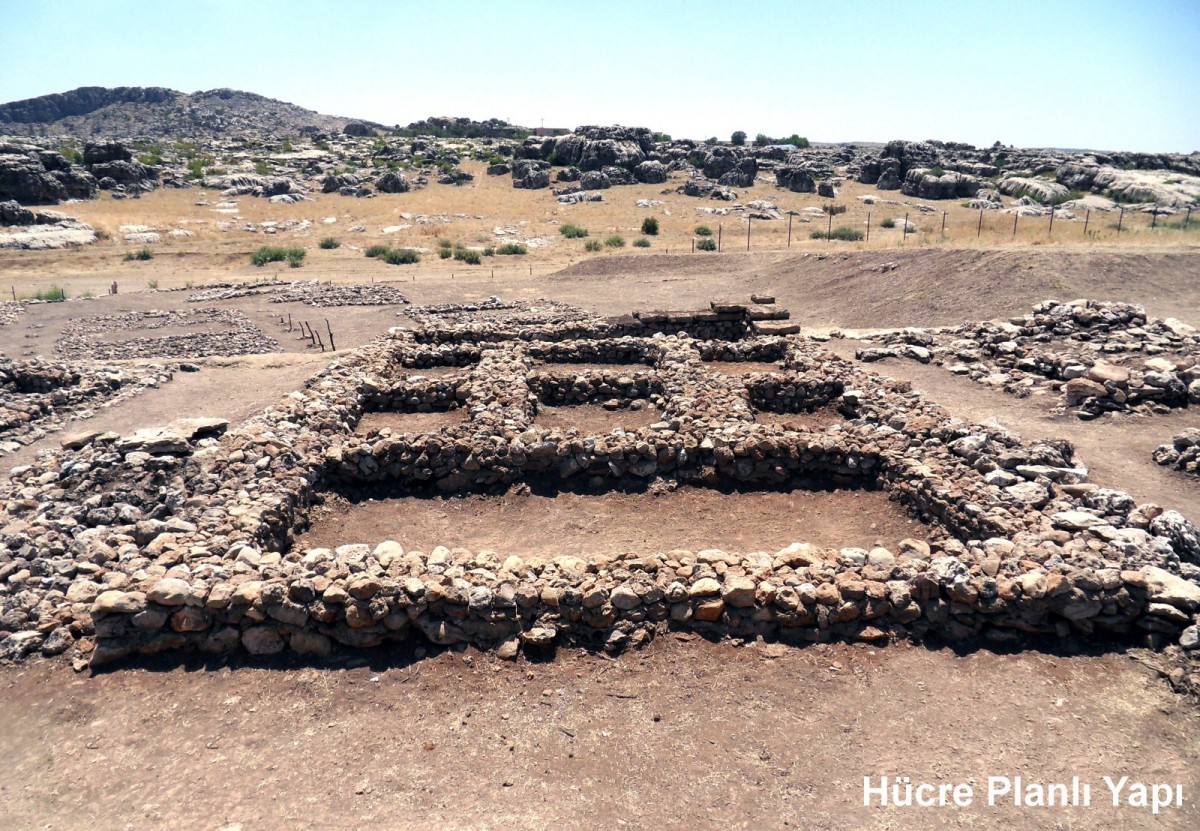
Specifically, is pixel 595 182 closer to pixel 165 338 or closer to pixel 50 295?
pixel 50 295

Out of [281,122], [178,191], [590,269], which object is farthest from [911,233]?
[281,122]

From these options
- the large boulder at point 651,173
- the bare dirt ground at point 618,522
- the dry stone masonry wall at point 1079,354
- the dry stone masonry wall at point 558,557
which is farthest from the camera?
the large boulder at point 651,173

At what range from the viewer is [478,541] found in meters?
7.96

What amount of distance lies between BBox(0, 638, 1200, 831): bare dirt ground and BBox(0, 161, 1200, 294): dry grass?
70.5 feet

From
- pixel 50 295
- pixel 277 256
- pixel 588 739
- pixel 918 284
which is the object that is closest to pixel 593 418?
pixel 588 739

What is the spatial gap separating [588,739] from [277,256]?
34284 mm

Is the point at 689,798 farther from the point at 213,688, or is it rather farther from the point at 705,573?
the point at 213,688

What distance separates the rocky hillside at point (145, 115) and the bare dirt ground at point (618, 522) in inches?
4179

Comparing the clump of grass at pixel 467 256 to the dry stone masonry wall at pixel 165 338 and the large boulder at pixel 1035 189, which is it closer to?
the dry stone masonry wall at pixel 165 338

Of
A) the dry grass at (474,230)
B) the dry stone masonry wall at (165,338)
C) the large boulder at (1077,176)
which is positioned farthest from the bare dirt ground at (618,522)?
the large boulder at (1077,176)

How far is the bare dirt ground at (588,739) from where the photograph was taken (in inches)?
173

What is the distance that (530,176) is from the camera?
61719 mm

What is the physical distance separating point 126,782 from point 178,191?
203 ft

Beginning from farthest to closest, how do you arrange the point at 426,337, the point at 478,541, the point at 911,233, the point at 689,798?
the point at 911,233, the point at 426,337, the point at 478,541, the point at 689,798
